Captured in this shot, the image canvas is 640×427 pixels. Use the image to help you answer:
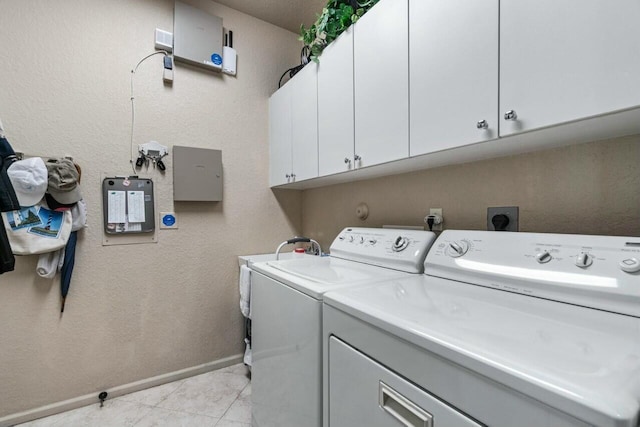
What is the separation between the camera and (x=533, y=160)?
113 centimetres

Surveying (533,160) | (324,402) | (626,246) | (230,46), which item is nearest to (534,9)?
(533,160)

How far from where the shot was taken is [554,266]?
2.71 feet

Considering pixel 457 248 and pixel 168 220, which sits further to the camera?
pixel 168 220

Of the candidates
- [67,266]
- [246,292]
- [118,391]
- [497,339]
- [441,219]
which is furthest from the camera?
[246,292]

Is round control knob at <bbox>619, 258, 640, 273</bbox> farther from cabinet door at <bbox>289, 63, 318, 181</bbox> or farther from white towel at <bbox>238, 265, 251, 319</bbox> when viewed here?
white towel at <bbox>238, 265, 251, 319</bbox>

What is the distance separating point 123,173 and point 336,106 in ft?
4.97

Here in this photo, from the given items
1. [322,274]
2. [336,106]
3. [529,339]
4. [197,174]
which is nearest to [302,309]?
[322,274]

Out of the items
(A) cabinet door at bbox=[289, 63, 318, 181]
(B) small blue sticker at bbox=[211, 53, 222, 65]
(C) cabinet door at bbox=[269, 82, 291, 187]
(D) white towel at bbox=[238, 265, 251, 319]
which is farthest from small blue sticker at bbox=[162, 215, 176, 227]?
(B) small blue sticker at bbox=[211, 53, 222, 65]

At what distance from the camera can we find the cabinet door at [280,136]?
85.8 inches

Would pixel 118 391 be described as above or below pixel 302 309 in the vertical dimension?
below

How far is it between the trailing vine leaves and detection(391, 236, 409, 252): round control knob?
116 cm

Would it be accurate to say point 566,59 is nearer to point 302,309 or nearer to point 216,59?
point 302,309

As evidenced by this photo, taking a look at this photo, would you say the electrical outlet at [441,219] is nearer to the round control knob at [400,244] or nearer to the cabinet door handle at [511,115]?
the round control knob at [400,244]

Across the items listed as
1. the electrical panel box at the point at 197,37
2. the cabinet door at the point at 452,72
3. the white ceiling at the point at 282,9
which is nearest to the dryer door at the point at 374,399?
the cabinet door at the point at 452,72
